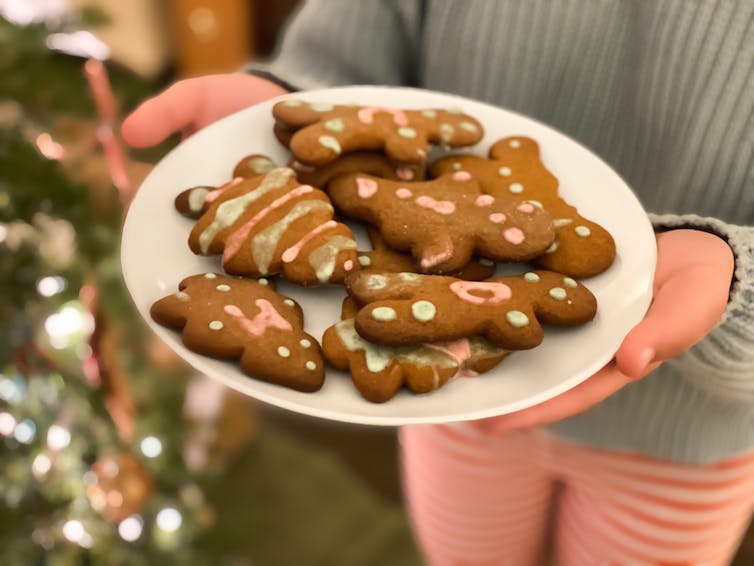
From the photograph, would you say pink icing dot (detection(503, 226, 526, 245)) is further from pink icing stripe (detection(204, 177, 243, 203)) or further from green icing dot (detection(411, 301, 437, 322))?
pink icing stripe (detection(204, 177, 243, 203))

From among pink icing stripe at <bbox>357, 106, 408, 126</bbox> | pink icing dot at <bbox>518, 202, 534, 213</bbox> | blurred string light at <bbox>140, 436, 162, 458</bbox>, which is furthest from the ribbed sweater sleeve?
blurred string light at <bbox>140, 436, 162, 458</bbox>

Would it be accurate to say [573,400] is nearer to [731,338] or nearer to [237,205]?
[731,338]

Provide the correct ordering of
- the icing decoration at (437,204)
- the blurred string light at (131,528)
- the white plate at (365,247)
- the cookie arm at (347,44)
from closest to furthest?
1. the white plate at (365,247)
2. the icing decoration at (437,204)
3. the cookie arm at (347,44)
4. the blurred string light at (131,528)

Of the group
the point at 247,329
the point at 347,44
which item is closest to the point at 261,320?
the point at 247,329

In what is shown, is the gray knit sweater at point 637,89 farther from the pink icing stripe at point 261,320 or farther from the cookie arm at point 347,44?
the pink icing stripe at point 261,320

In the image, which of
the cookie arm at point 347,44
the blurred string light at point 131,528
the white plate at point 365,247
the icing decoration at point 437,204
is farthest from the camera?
the blurred string light at point 131,528

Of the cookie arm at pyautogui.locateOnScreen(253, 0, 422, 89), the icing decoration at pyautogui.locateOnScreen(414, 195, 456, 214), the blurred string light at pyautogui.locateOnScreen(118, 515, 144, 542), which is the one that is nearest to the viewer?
the icing decoration at pyautogui.locateOnScreen(414, 195, 456, 214)

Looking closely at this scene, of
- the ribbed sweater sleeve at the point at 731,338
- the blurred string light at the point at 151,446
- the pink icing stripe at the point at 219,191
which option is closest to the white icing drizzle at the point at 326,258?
the pink icing stripe at the point at 219,191
